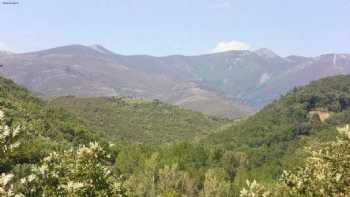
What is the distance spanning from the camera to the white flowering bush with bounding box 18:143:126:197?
27.4m

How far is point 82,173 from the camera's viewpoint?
28.9 metres

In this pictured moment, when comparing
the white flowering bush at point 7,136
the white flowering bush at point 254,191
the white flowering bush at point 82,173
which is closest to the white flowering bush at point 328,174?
the white flowering bush at point 254,191

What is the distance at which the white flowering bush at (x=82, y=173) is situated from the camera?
27375mm

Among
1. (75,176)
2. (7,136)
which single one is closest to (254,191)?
(75,176)

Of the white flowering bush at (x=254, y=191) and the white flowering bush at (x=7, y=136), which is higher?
the white flowering bush at (x=7, y=136)

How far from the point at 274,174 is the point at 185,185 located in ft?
108

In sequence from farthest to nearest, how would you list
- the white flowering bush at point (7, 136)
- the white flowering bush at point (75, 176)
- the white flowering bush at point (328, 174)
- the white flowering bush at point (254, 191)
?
the white flowering bush at point (75, 176) < the white flowering bush at point (328, 174) < the white flowering bush at point (254, 191) < the white flowering bush at point (7, 136)

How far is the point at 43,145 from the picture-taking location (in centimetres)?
14338

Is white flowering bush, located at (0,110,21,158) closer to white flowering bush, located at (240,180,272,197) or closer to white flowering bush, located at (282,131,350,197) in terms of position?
white flowering bush, located at (240,180,272,197)

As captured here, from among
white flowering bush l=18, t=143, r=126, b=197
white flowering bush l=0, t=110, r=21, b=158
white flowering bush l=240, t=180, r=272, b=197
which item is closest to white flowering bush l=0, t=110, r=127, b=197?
white flowering bush l=18, t=143, r=126, b=197

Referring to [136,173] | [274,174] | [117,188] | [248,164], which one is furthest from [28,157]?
[117,188]

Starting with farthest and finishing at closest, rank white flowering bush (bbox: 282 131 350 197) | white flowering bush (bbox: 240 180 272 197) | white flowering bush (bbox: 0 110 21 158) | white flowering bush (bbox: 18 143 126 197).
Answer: white flowering bush (bbox: 18 143 126 197), white flowering bush (bbox: 282 131 350 197), white flowering bush (bbox: 240 180 272 197), white flowering bush (bbox: 0 110 21 158)

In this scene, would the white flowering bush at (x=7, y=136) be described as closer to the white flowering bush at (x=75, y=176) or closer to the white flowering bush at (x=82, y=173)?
the white flowering bush at (x=75, y=176)

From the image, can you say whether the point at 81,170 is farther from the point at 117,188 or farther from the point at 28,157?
the point at 28,157
